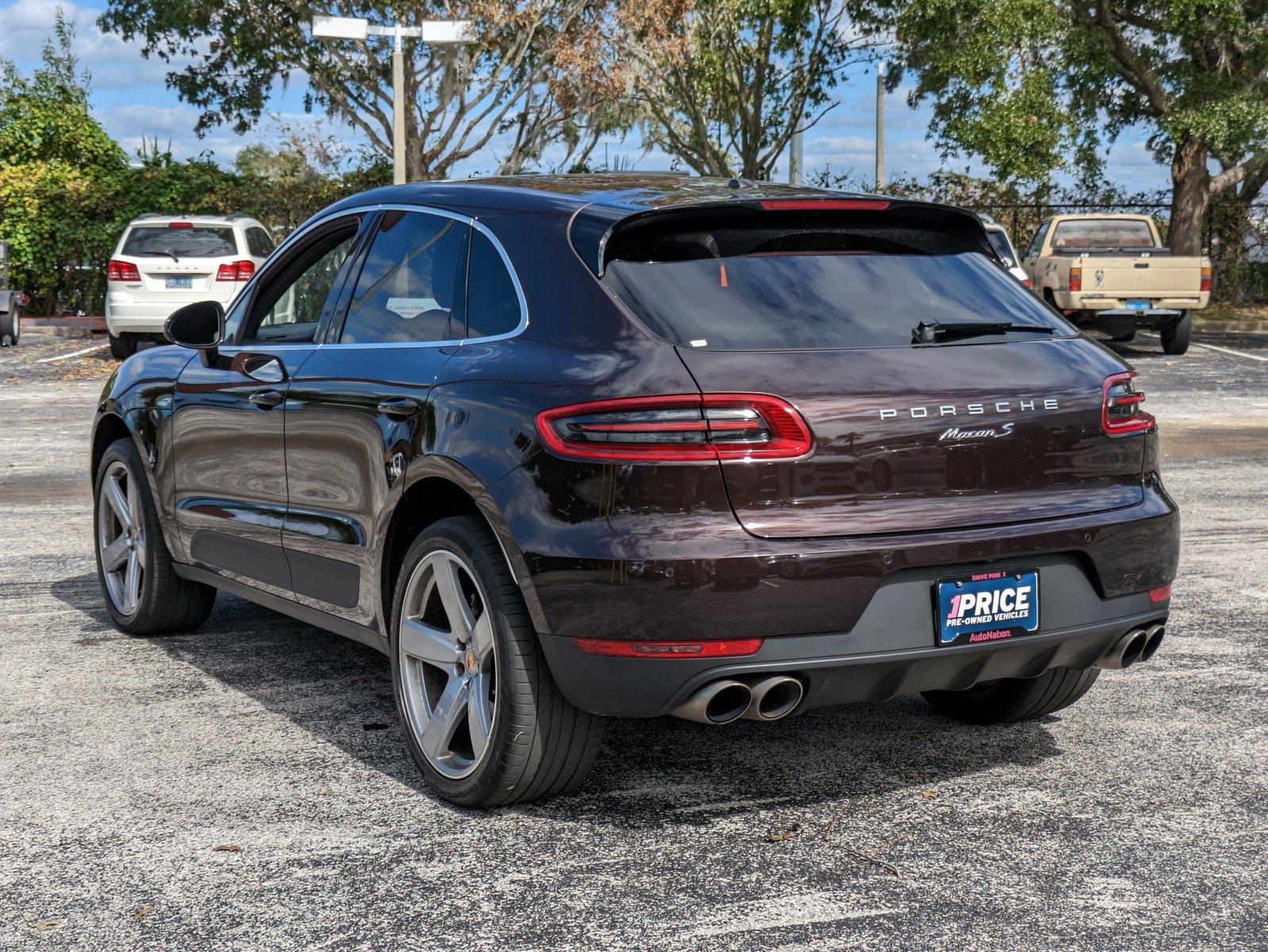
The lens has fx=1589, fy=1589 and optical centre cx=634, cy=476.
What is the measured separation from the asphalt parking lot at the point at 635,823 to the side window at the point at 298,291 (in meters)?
1.25

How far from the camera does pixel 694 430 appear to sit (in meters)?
3.72

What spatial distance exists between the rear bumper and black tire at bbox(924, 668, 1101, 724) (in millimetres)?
848

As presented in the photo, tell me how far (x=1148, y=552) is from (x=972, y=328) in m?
0.76

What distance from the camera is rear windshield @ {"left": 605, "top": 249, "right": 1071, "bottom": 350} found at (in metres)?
3.95

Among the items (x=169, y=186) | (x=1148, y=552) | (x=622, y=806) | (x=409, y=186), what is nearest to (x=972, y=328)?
(x=1148, y=552)

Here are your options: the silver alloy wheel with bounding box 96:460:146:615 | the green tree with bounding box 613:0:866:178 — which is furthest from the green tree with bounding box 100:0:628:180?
the silver alloy wheel with bounding box 96:460:146:615

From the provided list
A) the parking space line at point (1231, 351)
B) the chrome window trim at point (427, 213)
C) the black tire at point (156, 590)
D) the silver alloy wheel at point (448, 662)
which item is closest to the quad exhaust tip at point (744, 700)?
the silver alloy wheel at point (448, 662)

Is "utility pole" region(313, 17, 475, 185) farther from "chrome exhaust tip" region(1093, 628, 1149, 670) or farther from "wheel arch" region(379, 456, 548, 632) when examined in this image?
"chrome exhaust tip" region(1093, 628, 1149, 670)

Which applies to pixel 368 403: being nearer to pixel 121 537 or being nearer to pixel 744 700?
pixel 744 700

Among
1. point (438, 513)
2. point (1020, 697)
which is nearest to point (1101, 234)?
point (1020, 697)

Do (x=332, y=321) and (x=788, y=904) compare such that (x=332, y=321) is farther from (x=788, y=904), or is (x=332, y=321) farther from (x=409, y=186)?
(x=788, y=904)

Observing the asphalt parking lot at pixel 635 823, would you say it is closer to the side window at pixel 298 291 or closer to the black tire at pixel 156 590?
the black tire at pixel 156 590

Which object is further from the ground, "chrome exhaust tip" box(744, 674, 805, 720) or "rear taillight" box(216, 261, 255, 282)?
"rear taillight" box(216, 261, 255, 282)

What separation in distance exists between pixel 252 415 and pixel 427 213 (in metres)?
1.04
